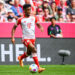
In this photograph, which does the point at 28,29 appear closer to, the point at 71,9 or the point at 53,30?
the point at 53,30

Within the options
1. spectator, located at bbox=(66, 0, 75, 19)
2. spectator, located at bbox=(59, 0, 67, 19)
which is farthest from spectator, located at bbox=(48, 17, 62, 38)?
spectator, located at bbox=(59, 0, 67, 19)

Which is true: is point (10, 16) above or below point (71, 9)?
below

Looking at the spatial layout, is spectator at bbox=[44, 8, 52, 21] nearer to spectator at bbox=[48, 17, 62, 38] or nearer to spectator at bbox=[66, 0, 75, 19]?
spectator at bbox=[66, 0, 75, 19]

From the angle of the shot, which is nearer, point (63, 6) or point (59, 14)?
point (59, 14)

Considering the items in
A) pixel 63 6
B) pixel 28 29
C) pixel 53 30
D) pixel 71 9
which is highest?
pixel 63 6

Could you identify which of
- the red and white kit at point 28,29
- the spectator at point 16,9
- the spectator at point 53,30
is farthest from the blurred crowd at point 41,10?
the red and white kit at point 28,29

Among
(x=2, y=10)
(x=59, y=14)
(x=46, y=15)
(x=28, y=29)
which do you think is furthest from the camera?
(x=59, y=14)

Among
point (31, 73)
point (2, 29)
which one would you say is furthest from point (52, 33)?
point (31, 73)

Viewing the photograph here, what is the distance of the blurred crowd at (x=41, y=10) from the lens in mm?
17250

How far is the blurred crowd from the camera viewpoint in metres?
17.2

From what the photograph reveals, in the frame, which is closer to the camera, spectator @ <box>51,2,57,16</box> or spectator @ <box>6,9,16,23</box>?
spectator @ <box>6,9,16,23</box>

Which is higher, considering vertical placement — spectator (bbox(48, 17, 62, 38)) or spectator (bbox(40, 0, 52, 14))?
spectator (bbox(40, 0, 52, 14))

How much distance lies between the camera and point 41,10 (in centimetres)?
1802

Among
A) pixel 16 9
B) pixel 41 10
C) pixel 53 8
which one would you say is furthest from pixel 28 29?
pixel 53 8
